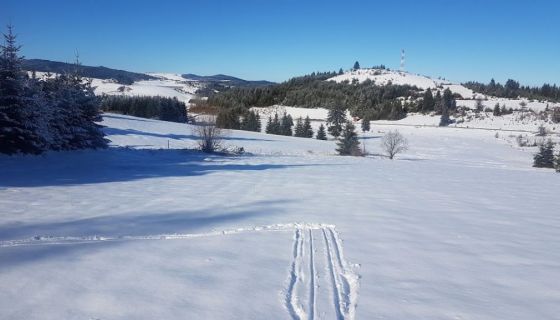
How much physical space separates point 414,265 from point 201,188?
1099 cm

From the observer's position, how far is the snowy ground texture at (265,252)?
218 inches

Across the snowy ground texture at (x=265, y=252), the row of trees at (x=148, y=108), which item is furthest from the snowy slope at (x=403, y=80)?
the snowy ground texture at (x=265, y=252)

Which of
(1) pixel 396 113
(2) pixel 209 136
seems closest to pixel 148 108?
(2) pixel 209 136

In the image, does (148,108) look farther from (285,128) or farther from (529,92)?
(529,92)

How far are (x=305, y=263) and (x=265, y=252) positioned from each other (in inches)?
38.8

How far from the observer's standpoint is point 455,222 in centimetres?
1173

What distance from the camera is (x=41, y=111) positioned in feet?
67.7

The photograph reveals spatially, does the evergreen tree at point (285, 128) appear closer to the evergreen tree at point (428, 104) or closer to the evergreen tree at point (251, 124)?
the evergreen tree at point (251, 124)

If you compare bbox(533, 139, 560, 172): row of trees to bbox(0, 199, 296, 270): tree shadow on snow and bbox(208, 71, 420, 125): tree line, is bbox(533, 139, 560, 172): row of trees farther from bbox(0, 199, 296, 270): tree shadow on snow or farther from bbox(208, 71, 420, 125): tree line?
bbox(208, 71, 420, 125): tree line

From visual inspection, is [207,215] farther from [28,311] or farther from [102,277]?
[28,311]

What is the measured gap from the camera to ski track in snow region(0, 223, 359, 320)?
5.57 m

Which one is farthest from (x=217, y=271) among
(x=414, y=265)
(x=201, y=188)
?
(x=201, y=188)

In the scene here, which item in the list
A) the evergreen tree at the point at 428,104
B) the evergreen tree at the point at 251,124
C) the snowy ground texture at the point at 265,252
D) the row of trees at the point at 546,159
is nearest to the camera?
the snowy ground texture at the point at 265,252

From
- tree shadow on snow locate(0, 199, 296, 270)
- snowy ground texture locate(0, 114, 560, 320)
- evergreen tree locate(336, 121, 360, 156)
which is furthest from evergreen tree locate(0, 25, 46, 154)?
evergreen tree locate(336, 121, 360, 156)
